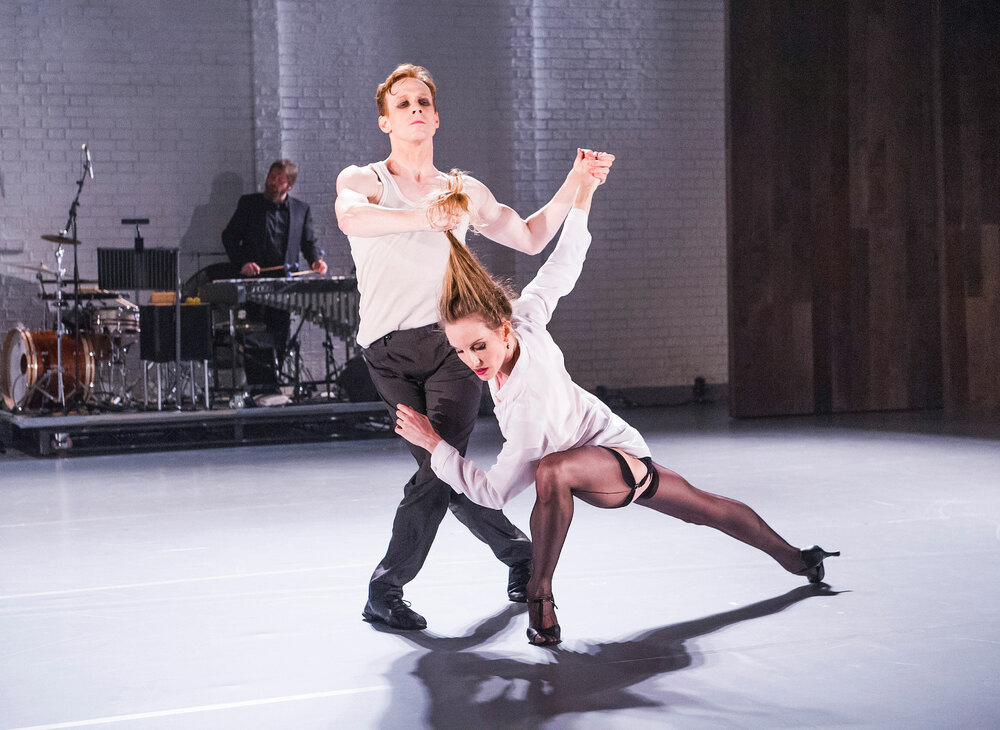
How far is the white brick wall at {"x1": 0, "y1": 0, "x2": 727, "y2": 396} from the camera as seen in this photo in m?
8.73

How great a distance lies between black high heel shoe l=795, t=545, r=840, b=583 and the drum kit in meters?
5.56

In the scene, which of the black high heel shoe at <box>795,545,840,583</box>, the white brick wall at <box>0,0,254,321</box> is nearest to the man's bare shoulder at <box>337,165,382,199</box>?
the black high heel shoe at <box>795,545,840,583</box>

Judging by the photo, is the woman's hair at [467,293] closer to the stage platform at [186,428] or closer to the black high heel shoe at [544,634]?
the black high heel shoe at [544,634]

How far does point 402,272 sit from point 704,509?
0.97 m

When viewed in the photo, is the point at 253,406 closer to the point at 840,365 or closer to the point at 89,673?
the point at 840,365

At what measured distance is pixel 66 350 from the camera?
24.6 ft

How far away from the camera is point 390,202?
2711 millimetres

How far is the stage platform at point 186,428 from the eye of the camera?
712cm

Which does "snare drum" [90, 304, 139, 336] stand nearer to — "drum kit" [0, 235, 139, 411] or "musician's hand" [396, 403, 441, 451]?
"drum kit" [0, 235, 139, 411]

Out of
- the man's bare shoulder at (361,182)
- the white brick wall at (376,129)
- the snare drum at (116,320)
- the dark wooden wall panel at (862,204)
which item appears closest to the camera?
the man's bare shoulder at (361,182)

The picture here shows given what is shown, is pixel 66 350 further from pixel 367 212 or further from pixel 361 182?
pixel 367 212

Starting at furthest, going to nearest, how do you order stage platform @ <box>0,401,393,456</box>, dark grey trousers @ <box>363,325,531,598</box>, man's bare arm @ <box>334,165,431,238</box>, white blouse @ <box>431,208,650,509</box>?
stage platform @ <box>0,401,393,456</box> → dark grey trousers @ <box>363,325,531,598</box> → white blouse @ <box>431,208,650,509</box> → man's bare arm @ <box>334,165,431,238</box>

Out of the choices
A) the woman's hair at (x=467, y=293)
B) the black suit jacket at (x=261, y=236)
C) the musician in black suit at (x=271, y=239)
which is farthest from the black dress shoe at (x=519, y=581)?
the black suit jacket at (x=261, y=236)

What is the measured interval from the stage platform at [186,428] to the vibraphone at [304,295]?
0.62 metres
